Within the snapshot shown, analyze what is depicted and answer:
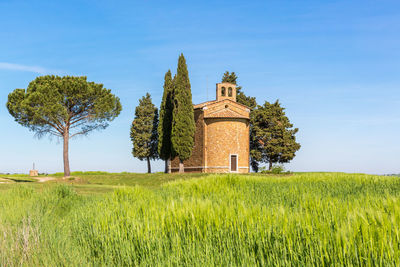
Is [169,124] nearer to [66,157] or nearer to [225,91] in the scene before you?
[225,91]

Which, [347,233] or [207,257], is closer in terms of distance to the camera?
[347,233]

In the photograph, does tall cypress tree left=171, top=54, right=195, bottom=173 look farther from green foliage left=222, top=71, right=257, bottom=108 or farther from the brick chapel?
green foliage left=222, top=71, right=257, bottom=108

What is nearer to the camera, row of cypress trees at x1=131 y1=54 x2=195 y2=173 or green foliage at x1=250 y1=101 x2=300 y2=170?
row of cypress trees at x1=131 y1=54 x2=195 y2=173

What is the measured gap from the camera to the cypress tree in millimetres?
48156

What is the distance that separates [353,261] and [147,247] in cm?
294

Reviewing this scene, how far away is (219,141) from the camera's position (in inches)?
1475

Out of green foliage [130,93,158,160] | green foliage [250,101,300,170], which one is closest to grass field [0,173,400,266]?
green foliage [250,101,300,170]

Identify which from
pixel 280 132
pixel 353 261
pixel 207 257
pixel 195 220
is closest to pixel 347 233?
pixel 353 261

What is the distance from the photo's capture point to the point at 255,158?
4491cm

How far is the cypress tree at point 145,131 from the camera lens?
48.2 meters

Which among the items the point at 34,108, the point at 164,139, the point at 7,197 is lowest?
the point at 7,197

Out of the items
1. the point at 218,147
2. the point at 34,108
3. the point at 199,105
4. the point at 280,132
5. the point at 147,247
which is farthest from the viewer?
the point at 280,132

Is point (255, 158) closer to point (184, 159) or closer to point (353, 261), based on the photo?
point (184, 159)

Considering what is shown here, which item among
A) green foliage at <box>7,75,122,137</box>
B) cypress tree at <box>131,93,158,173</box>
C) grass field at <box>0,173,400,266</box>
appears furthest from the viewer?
cypress tree at <box>131,93,158,173</box>
